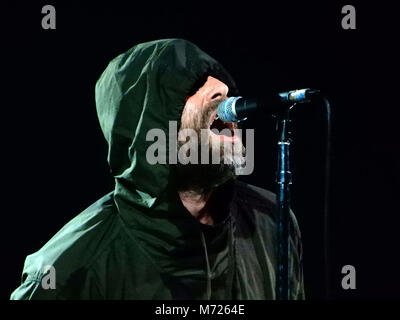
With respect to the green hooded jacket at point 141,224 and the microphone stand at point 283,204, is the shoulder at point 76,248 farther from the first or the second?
the microphone stand at point 283,204

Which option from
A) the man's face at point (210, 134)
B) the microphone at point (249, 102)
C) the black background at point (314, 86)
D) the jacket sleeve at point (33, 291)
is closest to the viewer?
the microphone at point (249, 102)

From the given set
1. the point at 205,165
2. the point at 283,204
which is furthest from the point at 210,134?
the point at 283,204

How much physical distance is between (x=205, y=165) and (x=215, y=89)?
265 millimetres

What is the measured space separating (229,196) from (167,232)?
321 millimetres

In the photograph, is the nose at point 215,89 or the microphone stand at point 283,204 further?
the nose at point 215,89

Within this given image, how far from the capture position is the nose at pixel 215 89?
1.69m

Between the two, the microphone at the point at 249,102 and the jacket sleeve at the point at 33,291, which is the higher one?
the microphone at the point at 249,102

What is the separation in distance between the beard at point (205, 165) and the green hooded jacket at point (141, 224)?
0.09 m

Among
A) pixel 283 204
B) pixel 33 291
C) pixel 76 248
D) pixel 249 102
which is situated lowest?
pixel 33 291

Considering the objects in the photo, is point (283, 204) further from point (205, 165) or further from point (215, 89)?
point (215, 89)

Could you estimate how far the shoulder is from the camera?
1.49 m

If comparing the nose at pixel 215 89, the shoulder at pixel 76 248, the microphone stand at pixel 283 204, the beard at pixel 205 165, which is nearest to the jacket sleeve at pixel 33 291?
the shoulder at pixel 76 248

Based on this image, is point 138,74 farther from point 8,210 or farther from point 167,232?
point 8,210

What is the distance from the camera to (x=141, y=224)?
1618 mm
